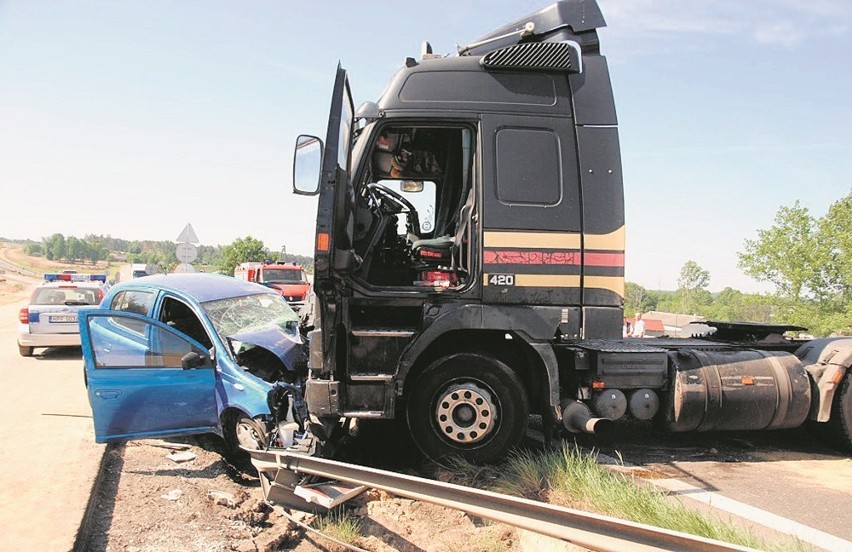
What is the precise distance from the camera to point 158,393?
567cm

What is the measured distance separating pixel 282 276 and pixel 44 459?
1561cm

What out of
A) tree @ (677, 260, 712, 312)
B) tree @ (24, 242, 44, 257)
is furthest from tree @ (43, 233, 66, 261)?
tree @ (677, 260, 712, 312)

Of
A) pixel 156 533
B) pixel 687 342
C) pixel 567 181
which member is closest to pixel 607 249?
pixel 567 181

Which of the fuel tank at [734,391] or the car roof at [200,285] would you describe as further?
the car roof at [200,285]

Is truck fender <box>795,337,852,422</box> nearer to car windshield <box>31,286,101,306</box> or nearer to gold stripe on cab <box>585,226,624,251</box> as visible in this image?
gold stripe on cab <box>585,226,624,251</box>

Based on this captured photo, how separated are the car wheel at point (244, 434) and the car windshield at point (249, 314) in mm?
851

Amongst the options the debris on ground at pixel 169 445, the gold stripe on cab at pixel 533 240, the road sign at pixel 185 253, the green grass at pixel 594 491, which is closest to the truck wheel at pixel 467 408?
the green grass at pixel 594 491

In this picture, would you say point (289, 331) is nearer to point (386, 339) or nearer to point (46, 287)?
point (386, 339)

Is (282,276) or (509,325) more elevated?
(282,276)

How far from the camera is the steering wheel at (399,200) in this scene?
5777mm

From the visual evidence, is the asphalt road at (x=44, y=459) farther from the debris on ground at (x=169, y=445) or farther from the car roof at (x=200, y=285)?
the car roof at (x=200, y=285)

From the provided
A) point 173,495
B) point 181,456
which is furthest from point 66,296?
point 173,495

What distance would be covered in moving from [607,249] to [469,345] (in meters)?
1.47

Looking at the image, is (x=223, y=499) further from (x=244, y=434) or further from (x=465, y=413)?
(x=465, y=413)
